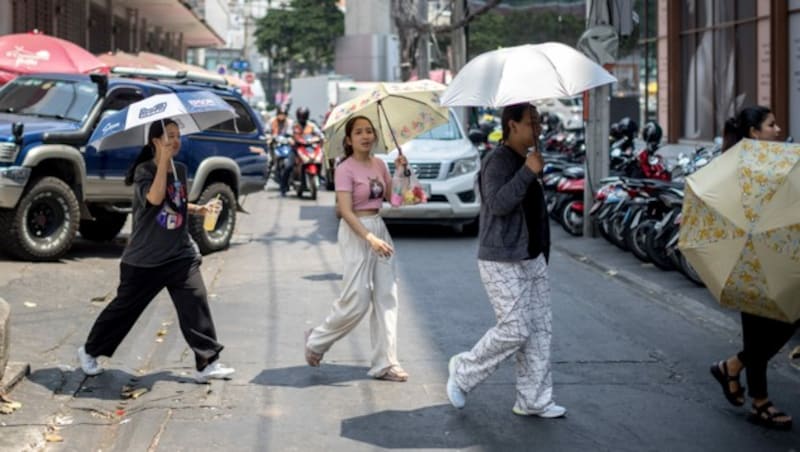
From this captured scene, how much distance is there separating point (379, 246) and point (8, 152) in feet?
21.0

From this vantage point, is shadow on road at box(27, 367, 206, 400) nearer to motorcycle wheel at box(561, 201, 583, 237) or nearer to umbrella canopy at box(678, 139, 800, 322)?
umbrella canopy at box(678, 139, 800, 322)

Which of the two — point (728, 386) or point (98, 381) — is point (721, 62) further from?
point (98, 381)

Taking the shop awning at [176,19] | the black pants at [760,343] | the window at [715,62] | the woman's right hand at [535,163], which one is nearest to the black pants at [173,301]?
the woman's right hand at [535,163]

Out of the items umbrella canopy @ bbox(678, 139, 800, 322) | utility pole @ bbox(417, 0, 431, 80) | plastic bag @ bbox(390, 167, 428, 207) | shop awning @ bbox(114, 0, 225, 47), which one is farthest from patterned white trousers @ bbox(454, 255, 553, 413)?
shop awning @ bbox(114, 0, 225, 47)

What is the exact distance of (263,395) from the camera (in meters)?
7.50

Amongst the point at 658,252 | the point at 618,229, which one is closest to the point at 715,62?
the point at 618,229

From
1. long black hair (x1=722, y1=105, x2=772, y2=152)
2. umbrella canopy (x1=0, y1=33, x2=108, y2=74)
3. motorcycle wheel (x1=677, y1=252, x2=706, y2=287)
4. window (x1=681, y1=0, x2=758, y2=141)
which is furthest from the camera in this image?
window (x1=681, y1=0, x2=758, y2=141)

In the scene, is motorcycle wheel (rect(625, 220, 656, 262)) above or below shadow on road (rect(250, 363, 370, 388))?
above

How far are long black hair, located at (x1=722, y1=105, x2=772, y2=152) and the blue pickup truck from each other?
7.55 m

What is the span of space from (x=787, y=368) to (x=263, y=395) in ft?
11.9

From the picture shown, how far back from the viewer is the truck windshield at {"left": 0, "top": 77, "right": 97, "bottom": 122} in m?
13.5

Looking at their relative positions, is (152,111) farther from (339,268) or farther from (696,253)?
(339,268)

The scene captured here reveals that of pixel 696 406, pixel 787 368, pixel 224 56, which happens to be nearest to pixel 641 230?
pixel 787 368

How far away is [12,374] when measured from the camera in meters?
7.48
